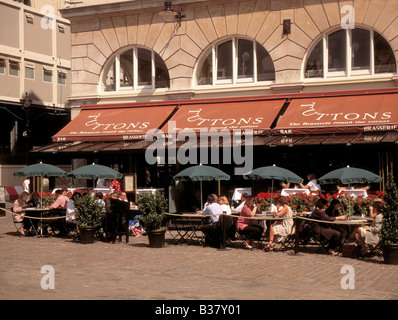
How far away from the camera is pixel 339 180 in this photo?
16.6 metres

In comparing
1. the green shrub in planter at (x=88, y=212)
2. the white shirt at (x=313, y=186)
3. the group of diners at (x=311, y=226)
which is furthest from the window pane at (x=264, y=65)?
the green shrub in planter at (x=88, y=212)

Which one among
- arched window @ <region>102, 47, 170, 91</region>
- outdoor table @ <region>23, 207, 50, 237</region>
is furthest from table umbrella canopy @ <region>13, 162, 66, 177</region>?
arched window @ <region>102, 47, 170, 91</region>

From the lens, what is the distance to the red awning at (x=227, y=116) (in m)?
22.0

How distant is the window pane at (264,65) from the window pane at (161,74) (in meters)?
3.60

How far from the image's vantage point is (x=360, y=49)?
22.4 metres

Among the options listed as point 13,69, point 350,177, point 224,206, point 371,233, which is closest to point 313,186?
point 224,206

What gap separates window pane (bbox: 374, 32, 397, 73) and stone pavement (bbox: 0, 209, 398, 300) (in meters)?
8.96

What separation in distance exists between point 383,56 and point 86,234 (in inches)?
451

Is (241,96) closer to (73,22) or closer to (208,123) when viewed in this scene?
(208,123)

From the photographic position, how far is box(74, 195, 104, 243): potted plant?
17.3 metres

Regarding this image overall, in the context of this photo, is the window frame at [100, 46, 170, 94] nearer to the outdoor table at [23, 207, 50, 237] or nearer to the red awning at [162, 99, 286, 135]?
the red awning at [162, 99, 286, 135]

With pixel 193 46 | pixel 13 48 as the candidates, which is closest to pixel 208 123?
pixel 193 46
